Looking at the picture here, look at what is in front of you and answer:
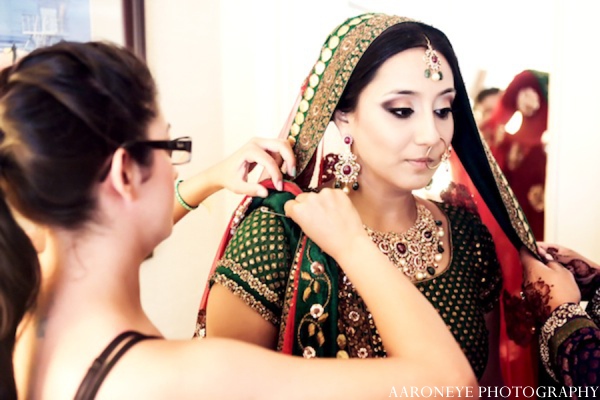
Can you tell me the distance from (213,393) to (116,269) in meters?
0.19

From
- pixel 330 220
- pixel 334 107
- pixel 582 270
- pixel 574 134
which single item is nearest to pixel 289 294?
pixel 330 220

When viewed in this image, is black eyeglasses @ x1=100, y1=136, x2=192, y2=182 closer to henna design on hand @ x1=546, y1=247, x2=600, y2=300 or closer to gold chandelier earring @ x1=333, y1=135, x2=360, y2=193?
gold chandelier earring @ x1=333, y1=135, x2=360, y2=193

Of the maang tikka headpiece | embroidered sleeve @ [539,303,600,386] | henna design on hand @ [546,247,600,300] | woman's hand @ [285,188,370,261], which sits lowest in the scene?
embroidered sleeve @ [539,303,600,386]

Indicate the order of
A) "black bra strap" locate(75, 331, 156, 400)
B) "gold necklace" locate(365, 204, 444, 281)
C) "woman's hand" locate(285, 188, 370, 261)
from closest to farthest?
"black bra strap" locate(75, 331, 156, 400) < "woman's hand" locate(285, 188, 370, 261) < "gold necklace" locate(365, 204, 444, 281)

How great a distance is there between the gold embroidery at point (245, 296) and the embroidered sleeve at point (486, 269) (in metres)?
0.48

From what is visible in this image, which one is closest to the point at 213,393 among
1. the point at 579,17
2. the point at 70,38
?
the point at 70,38

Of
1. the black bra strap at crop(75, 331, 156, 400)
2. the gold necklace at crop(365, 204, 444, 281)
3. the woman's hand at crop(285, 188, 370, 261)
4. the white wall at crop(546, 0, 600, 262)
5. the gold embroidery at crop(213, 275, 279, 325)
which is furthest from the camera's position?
the white wall at crop(546, 0, 600, 262)

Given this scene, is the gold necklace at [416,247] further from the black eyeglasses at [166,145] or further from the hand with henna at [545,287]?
the black eyeglasses at [166,145]

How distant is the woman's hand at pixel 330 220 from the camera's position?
2.60 ft

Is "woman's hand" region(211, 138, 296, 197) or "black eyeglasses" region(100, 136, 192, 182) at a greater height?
"black eyeglasses" region(100, 136, 192, 182)

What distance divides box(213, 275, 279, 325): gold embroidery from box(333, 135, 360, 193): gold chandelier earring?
1.03 ft

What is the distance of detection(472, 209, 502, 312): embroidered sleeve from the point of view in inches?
45.4

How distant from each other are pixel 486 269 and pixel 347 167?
1.24 feet

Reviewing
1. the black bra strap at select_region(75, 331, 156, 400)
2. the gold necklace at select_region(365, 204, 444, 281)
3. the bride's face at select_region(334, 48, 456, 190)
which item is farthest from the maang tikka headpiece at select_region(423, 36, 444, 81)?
the black bra strap at select_region(75, 331, 156, 400)
